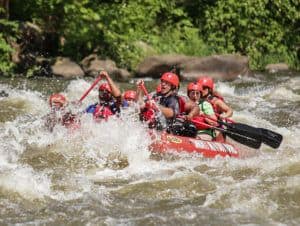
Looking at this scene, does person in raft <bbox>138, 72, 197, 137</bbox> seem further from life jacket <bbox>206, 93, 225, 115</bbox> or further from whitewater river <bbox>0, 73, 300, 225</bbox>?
life jacket <bbox>206, 93, 225, 115</bbox>

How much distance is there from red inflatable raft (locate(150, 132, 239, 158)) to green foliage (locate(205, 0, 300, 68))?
361 inches

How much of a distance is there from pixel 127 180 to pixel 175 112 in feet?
4.53

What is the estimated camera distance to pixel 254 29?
58.0ft

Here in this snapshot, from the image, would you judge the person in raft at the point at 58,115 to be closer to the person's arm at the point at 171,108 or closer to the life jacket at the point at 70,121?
the life jacket at the point at 70,121

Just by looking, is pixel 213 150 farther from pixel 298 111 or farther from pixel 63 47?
pixel 63 47

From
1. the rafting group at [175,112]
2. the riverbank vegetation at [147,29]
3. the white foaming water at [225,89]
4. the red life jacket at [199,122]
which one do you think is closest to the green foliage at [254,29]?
the riverbank vegetation at [147,29]

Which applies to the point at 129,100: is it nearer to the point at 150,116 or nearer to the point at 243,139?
the point at 150,116

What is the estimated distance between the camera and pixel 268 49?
17.6 m

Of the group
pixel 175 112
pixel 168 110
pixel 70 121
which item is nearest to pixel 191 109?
pixel 175 112

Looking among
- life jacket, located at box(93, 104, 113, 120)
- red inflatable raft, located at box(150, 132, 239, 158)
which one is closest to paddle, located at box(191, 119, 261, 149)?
red inflatable raft, located at box(150, 132, 239, 158)

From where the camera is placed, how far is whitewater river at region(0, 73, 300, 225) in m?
6.20

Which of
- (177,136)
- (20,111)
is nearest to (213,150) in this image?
(177,136)

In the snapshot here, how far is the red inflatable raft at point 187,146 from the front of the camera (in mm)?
7898

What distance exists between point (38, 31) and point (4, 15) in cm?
89
